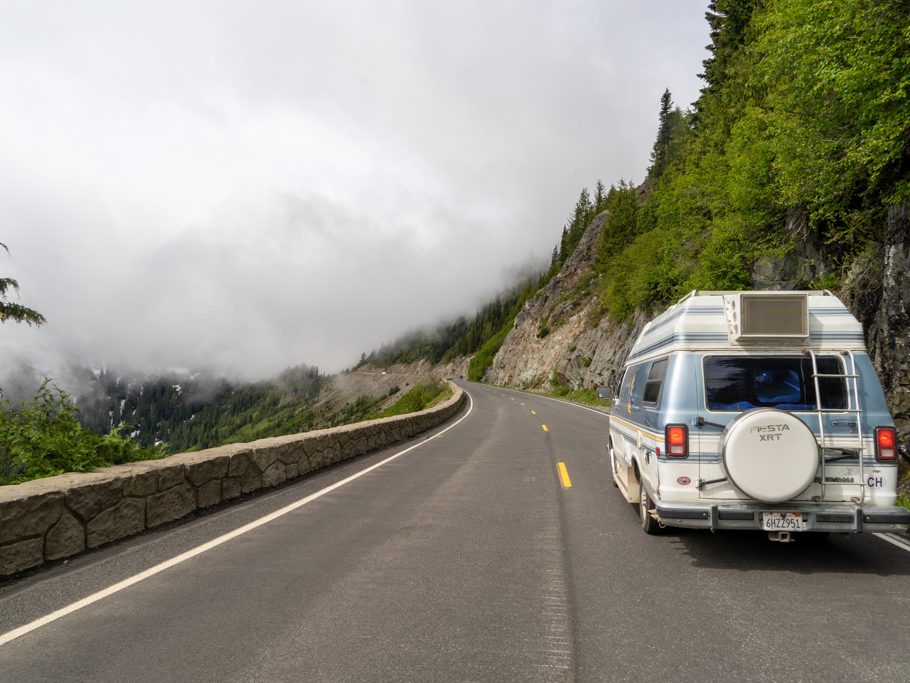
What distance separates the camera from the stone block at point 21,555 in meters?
4.62

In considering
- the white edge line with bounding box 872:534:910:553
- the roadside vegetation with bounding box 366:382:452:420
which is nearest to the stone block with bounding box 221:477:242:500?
the white edge line with bounding box 872:534:910:553

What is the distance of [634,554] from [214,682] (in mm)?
3964

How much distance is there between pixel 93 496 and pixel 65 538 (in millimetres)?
461

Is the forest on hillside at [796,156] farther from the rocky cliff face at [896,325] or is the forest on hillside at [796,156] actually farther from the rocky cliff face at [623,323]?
the rocky cliff face at [896,325]

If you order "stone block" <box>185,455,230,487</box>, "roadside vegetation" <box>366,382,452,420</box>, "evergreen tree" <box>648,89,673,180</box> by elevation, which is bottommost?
→ "roadside vegetation" <box>366,382,452,420</box>

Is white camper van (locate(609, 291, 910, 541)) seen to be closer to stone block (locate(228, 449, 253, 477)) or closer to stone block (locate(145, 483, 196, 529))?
stone block (locate(145, 483, 196, 529))

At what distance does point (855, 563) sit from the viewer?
16.4ft

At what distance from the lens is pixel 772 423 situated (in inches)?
180

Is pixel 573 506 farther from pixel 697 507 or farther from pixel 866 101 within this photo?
pixel 866 101

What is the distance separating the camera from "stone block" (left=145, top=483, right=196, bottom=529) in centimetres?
625

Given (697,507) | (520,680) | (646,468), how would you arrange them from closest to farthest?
(520,680) < (697,507) < (646,468)

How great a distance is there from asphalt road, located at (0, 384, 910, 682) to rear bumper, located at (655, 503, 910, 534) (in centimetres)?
47

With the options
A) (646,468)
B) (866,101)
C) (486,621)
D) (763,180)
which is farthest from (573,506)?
(763,180)

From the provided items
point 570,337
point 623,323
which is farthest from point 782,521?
point 570,337
